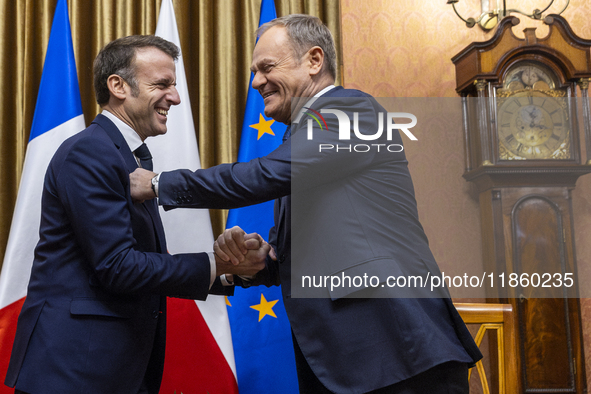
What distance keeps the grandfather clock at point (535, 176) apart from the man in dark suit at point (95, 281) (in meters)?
1.94

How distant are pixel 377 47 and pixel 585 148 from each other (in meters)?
1.42

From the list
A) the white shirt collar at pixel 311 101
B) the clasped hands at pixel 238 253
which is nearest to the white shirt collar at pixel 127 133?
the clasped hands at pixel 238 253

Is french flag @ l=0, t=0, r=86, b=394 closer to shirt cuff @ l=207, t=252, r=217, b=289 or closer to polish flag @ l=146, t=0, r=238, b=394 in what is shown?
polish flag @ l=146, t=0, r=238, b=394

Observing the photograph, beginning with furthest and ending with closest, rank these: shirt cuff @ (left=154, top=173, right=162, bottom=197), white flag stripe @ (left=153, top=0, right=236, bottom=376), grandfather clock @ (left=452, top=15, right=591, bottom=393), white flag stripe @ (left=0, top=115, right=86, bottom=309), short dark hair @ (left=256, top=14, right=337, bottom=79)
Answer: grandfather clock @ (left=452, top=15, right=591, bottom=393)
white flag stripe @ (left=153, top=0, right=236, bottom=376)
white flag stripe @ (left=0, top=115, right=86, bottom=309)
short dark hair @ (left=256, top=14, right=337, bottom=79)
shirt cuff @ (left=154, top=173, right=162, bottom=197)

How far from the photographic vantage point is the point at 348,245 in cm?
126

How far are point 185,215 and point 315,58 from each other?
43.6 inches

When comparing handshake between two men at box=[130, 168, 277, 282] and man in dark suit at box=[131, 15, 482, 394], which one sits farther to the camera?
handshake between two men at box=[130, 168, 277, 282]

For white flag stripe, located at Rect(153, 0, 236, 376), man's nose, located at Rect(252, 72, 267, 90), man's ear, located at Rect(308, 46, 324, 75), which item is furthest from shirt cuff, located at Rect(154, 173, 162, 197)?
white flag stripe, located at Rect(153, 0, 236, 376)

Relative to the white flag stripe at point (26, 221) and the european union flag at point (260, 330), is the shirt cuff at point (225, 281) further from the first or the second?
the white flag stripe at point (26, 221)

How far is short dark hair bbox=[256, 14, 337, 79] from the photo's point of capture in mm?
1617

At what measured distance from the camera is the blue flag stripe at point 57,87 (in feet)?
7.84

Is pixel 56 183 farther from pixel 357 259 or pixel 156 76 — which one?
pixel 357 259

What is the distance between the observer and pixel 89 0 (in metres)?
2.87

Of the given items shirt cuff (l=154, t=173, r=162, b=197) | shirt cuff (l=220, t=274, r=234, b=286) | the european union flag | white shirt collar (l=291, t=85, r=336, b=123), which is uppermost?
white shirt collar (l=291, t=85, r=336, b=123)
